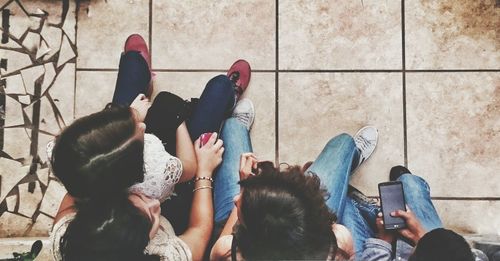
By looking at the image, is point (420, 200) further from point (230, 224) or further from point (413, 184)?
point (230, 224)

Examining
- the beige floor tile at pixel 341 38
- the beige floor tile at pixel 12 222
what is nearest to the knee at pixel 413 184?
the beige floor tile at pixel 341 38

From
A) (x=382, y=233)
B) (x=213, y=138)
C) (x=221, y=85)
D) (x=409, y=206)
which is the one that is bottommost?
→ (x=382, y=233)

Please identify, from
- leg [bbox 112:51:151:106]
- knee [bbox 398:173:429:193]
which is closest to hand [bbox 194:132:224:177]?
leg [bbox 112:51:151:106]

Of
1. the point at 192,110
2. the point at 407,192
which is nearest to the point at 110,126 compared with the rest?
the point at 192,110

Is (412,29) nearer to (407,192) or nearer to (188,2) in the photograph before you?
(407,192)

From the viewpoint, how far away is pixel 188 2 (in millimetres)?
2225

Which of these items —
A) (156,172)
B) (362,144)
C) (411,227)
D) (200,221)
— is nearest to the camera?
(156,172)

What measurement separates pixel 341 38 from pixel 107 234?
1379 mm

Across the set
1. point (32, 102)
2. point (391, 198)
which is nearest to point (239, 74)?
point (391, 198)

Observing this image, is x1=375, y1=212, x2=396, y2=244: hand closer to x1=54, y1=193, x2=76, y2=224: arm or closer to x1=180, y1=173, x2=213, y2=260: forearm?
x1=180, y1=173, x2=213, y2=260: forearm

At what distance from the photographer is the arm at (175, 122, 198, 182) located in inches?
74.6

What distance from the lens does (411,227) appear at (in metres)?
1.91

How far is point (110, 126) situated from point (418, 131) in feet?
4.48

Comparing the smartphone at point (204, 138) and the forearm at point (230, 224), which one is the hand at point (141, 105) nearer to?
the smartphone at point (204, 138)
